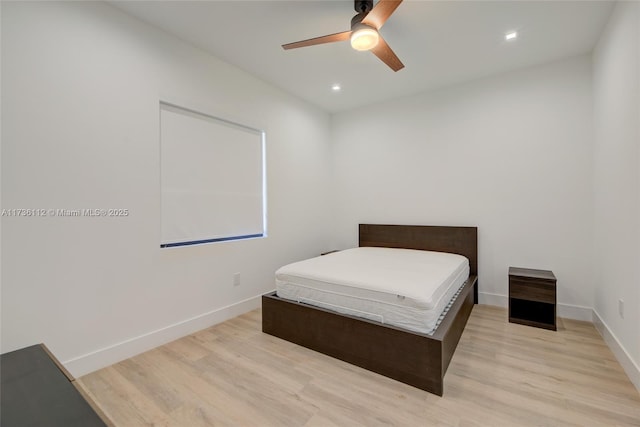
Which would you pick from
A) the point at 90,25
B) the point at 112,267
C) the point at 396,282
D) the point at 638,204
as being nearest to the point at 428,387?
the point at 396,282

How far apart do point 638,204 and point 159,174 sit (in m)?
3.48

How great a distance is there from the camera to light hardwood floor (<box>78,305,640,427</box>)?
1552mm

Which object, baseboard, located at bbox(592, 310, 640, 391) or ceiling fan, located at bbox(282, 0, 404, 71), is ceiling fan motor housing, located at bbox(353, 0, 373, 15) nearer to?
ceiling fan, located at bbox(282, 0, 404, 71)

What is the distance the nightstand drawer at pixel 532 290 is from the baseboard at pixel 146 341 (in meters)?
2.81

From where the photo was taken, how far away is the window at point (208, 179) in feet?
8.32

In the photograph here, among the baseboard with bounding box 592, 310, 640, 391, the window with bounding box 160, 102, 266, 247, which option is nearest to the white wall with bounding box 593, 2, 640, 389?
the baseboard with bounding box 592, 310, 640, 391

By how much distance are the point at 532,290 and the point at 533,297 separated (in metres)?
0.07

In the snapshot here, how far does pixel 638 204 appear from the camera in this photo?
1.77 metres

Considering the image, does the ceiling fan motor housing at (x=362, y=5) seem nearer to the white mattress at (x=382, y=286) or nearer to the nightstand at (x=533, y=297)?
the white mattress at (x=382, y=286)

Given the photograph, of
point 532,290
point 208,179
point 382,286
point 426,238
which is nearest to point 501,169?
point 426,238

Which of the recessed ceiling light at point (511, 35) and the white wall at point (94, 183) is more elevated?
the recessed ceiling light at point (511, 35)

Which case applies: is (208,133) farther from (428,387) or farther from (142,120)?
(428,387)

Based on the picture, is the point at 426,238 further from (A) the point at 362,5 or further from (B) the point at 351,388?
(A) the point at 362,5

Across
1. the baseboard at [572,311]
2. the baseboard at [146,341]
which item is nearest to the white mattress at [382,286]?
the baseboard at [572,311]
